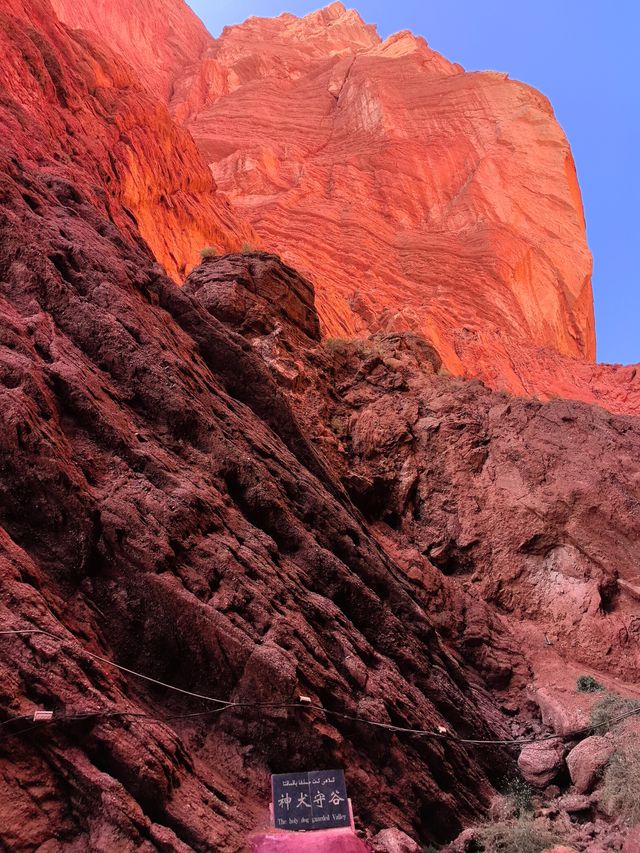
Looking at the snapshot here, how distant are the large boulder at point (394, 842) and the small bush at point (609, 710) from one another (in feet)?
14.6

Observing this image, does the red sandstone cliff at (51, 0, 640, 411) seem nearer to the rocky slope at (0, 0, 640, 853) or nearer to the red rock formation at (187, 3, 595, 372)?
the red rock formation at (187, 3, 595, 372)

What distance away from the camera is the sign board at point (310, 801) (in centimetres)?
592

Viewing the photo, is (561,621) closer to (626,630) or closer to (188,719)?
(626,630)

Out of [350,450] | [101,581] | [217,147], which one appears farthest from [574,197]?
[101,581]

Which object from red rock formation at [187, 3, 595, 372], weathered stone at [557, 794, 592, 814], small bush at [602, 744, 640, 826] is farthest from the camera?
red rock formation at [187, 3, 595, 372]

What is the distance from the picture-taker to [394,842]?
21.3 ft

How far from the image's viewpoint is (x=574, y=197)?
4341 centimetres

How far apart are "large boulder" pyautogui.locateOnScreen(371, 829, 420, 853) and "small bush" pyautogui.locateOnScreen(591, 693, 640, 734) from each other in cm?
445

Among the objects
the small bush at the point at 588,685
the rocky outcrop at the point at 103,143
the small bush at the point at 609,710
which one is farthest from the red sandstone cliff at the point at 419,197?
the small bush at the point at 609,710

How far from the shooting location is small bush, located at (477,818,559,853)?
7.24 meters

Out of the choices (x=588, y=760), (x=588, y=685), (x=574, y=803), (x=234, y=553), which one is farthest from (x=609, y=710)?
(x=234, y=553)

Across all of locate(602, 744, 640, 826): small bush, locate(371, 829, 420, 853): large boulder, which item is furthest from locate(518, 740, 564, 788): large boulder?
locate(371, 829, 420, 853): large boulder

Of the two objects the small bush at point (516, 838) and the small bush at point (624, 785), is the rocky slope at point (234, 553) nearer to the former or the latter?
the small bush at point (516, 838)

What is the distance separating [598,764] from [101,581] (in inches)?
265
